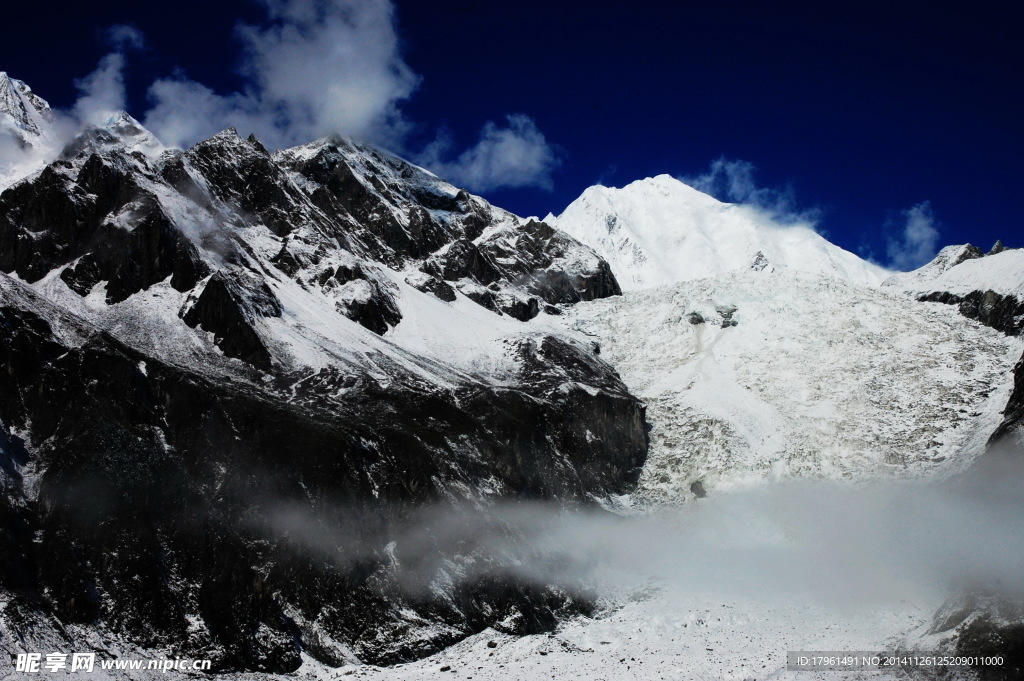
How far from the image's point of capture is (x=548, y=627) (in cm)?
6512

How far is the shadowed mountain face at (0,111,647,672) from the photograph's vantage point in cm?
5441

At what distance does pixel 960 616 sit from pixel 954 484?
28.6m

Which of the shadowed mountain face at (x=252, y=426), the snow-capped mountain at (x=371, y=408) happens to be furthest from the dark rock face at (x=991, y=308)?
the shadowed mountain face at (x=252, y=426)

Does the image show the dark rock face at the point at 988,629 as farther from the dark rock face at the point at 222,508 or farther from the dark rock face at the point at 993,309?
the dark rock face at the point at 993,309

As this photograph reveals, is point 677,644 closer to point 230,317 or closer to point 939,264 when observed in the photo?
point 230,317

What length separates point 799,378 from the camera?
352 feet

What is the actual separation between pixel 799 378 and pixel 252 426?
232 ft

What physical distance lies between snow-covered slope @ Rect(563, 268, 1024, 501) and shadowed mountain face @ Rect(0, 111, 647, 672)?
24.7ft

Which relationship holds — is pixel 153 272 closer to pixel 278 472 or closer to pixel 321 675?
pixel 278 472

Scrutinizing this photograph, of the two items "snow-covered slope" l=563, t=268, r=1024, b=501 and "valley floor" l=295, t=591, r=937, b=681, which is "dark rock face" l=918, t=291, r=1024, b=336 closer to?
"snow-covered slope" l=563, t=268, r=1024, b=501

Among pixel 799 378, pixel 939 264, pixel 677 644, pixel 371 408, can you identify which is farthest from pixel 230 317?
pixel 939 264

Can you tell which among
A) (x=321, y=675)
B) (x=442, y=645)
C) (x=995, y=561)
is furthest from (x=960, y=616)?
(x=321, y=675)

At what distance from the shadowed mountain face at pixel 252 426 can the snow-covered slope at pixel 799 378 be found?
752 centimetres

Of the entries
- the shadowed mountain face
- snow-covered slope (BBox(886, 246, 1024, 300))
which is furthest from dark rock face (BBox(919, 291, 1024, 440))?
the shadowed mountain face
